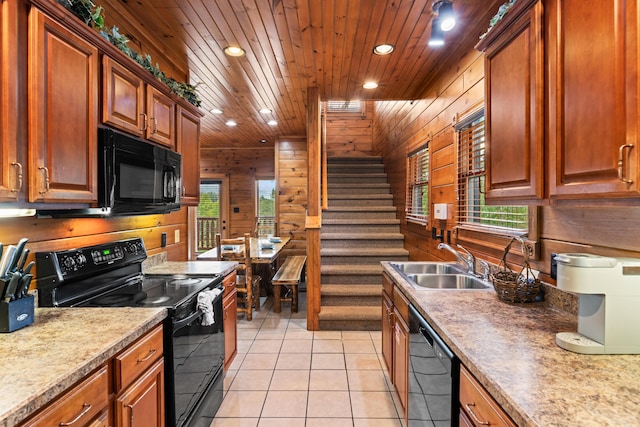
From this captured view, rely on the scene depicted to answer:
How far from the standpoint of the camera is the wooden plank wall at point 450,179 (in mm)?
1301

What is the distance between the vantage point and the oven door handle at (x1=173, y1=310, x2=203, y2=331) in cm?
166

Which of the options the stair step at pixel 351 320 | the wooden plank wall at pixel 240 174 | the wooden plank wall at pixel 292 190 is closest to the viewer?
the stair step at pixel 351 320

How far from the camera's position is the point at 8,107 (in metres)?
1.14

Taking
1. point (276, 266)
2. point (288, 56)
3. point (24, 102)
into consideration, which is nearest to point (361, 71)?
point (288, 56)

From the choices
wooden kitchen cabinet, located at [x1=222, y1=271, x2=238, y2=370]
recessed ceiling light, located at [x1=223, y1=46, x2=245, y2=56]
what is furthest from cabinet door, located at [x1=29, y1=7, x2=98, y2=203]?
recessed ceiling light, located at [x1=223, y1=46, x2=245, y2=56]

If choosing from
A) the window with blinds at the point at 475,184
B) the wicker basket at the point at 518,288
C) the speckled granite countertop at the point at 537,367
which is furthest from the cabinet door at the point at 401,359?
the window with blinds at the point at 475,184

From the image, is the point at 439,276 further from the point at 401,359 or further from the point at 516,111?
the point at 516,111

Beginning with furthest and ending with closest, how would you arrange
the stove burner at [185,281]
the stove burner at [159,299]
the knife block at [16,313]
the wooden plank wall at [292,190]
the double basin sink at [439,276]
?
1. the wooden plank wall at [292,190]
2. the double basin sink at [439,276]
3. the stove burner at [185,281]
4. the stove burner at [159,299]
5. the knife block at [16,313]

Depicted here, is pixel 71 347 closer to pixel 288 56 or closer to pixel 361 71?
pixel 288 56

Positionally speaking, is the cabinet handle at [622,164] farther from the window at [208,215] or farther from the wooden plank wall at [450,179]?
the window at [208,215]

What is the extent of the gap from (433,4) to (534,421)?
232 cm

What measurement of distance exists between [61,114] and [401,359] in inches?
84.5

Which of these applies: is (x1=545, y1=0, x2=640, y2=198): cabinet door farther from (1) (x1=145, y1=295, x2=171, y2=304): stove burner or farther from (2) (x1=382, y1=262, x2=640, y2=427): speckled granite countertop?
(1) (x1=145, y1=295, x2=171, y2=304): stove burner

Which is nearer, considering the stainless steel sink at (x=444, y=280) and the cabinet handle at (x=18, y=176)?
the cabinet handle at (x=18, y=176)
